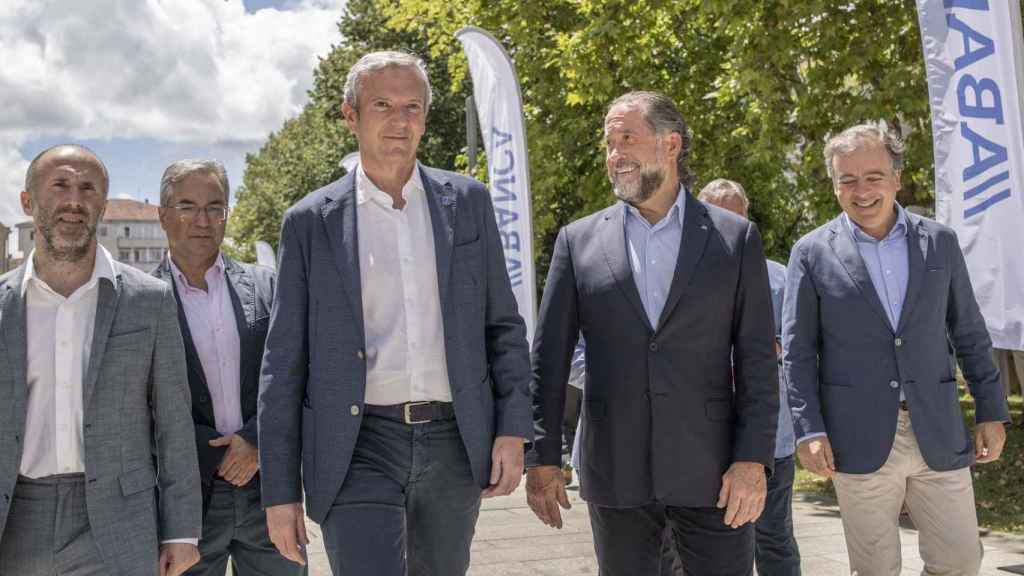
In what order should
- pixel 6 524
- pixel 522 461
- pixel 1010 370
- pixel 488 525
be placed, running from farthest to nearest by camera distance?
1. pixel 1010 370
2. pixel 488 525
3. pixel 522 461
4. pixel 6 524

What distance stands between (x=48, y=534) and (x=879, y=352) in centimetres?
312

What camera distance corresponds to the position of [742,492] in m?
3.84

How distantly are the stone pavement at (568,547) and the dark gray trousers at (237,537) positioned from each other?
3564mm

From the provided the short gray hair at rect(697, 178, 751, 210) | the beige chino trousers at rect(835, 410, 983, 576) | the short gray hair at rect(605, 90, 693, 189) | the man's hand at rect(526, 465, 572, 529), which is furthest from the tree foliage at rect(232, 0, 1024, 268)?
the man's hand at rect(526, 465, 572, 529)

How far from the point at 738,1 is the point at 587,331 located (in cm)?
1026

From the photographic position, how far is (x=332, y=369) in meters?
3.68

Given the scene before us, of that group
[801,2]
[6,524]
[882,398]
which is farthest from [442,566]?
[801,2]

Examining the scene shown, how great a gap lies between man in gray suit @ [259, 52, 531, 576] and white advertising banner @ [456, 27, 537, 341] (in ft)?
25.8

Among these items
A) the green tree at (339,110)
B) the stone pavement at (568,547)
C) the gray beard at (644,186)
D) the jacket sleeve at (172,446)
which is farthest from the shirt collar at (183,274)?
the green tree at (339,110)

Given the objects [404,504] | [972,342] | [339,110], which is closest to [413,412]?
[404,504]

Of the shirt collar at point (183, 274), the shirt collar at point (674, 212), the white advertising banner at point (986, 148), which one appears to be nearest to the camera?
the shirt collar at point (674, 212)

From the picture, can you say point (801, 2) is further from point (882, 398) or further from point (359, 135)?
point (359, 135)

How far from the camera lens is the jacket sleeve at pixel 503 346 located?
150 inches

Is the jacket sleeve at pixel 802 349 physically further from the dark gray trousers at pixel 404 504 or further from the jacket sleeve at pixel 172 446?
the jacket sleeve at pixel 172 446
